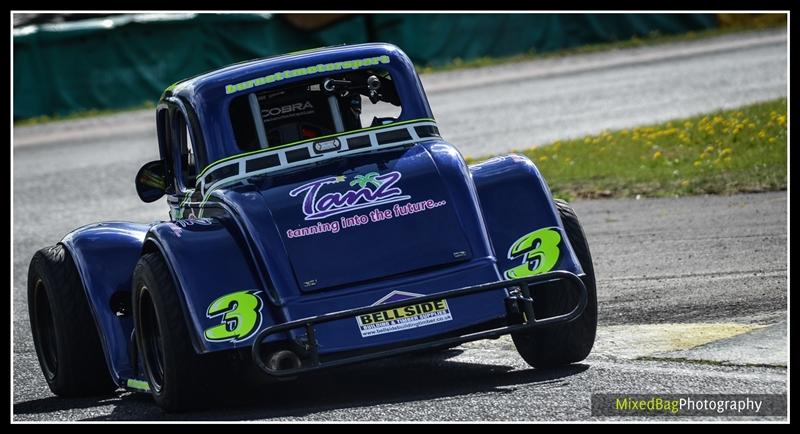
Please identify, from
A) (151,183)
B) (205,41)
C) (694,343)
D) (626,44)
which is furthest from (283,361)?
(626,44)

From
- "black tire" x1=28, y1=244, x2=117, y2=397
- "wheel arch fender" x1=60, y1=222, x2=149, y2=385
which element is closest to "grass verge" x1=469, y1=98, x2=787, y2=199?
"wheel arch fender" x1=60, y1=222, x2=149, y2=385

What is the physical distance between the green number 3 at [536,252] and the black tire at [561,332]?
0.50ft

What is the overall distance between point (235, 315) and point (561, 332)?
1.68 meters

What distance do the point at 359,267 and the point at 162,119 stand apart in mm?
2529

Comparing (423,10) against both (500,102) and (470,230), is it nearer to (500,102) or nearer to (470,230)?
(500,102)

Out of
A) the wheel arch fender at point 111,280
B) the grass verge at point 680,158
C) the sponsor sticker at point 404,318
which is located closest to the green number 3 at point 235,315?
the sponsor sticker at point 404,318

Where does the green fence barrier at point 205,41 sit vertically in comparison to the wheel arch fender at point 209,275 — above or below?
above

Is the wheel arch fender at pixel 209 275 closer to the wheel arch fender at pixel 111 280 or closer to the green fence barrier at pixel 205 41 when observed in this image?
the wheel arch fender at pixel 111 280

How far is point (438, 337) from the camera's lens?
6961 millimetres

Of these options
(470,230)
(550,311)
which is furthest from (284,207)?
(550,311)

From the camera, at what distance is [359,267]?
23.3ft

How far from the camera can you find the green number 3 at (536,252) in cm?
732

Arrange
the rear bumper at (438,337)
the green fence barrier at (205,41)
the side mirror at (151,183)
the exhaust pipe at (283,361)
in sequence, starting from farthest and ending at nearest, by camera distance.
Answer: the green fence barrier at (205,41), the side mirror at (151,183), the exhaust pipe at (283,361), the rear bumper at (438,337)

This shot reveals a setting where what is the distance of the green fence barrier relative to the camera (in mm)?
30797
